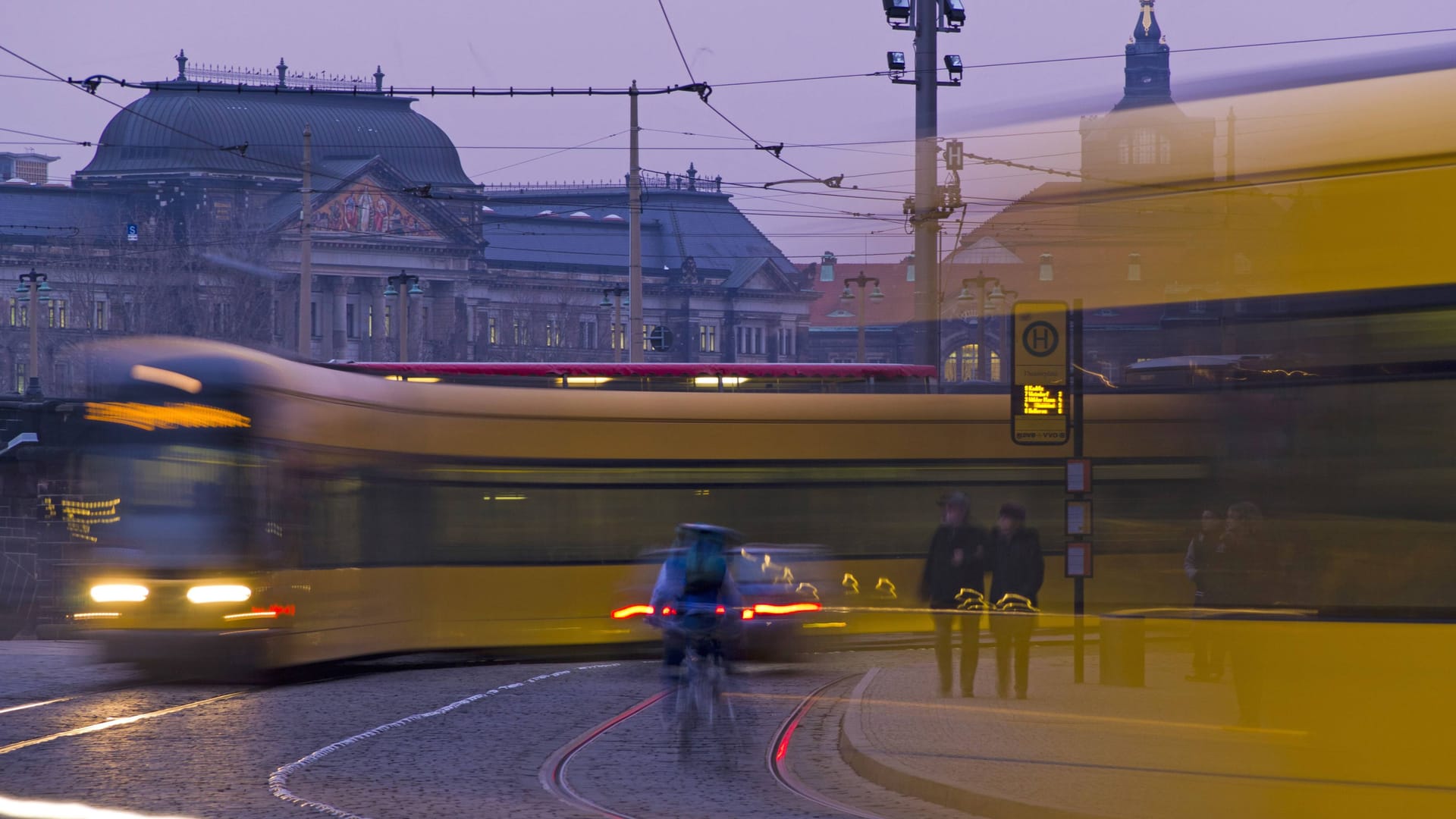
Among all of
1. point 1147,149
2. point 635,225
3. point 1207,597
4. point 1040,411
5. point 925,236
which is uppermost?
point 635,225

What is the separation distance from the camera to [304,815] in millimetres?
8125

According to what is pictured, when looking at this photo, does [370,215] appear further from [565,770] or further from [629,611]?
[565,770]

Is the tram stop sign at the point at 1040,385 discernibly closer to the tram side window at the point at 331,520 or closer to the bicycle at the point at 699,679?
the bicycle at the point at 699,679

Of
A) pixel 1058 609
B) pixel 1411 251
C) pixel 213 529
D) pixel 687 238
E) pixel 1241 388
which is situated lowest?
pixel 1058 609

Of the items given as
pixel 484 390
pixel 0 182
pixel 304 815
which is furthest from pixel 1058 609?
pixel 0 182

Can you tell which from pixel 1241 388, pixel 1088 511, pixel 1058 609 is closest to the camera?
pixel 1241 388

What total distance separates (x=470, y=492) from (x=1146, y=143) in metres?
10.1

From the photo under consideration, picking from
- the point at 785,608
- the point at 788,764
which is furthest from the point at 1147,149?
the point at 785,608

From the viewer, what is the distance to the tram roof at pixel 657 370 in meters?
18.4

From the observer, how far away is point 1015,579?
12727 millimetres

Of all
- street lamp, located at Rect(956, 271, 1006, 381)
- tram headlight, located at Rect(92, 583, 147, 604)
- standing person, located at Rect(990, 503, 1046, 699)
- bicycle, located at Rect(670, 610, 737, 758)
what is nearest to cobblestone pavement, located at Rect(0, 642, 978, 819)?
bicycle, located at Rect(670, 610, 737, 758)

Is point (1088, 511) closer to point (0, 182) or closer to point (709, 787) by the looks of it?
point (709, 787)

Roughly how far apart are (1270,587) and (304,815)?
15.0 feet

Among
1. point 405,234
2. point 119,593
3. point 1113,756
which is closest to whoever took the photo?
point 1113,756
